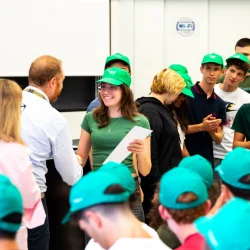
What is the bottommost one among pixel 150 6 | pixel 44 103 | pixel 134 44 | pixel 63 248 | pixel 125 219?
pixel 63 248

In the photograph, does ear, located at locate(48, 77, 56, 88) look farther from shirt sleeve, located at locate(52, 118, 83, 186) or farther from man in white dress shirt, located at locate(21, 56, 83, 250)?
shirt sleeve, located at locate(52, 118, 83, 186)

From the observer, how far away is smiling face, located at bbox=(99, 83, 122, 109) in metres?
3.10

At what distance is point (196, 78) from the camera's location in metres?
6.10

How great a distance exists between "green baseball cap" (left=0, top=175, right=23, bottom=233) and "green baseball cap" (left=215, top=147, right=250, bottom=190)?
82 cm

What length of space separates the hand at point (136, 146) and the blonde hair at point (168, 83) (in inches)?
20.1

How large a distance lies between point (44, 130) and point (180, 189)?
1155 mm

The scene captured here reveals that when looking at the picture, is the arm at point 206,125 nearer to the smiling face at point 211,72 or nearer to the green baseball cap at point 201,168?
the smiling face at point 211,72

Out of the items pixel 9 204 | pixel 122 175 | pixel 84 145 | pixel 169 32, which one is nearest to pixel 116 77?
pixel 84 145

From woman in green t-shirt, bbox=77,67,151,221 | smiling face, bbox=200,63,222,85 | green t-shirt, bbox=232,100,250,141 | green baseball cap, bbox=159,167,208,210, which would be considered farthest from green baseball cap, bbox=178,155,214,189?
smiling face, bbox=200,63,222,85

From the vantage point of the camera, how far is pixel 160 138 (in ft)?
10.9

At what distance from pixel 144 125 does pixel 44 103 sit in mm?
660

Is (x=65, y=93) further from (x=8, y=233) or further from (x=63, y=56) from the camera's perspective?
(x=8, y=233)

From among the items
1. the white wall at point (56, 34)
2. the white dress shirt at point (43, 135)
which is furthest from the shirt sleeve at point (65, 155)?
the white wall at point (56, 34)

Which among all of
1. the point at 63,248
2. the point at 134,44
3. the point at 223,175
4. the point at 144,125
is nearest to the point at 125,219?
the point at 223,175
